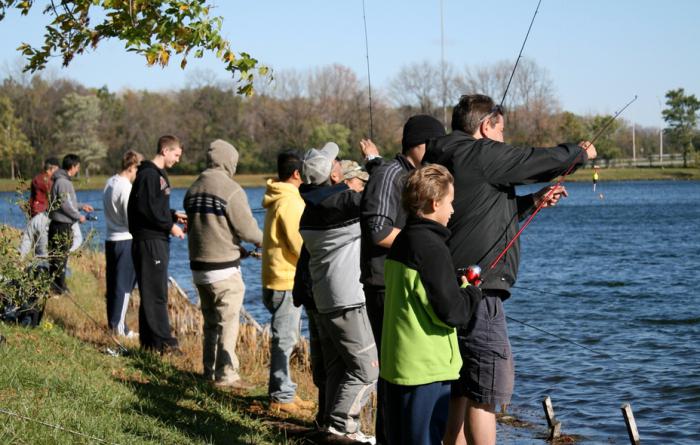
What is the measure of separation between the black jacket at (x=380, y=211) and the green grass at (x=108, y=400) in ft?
4.88

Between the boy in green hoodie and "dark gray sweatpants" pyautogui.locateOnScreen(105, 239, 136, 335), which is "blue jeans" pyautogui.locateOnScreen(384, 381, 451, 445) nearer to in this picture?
the boy in green hoodie

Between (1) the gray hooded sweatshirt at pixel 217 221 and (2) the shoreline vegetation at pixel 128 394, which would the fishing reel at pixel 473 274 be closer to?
(2) the shoreline vegetation at pixel 128 394

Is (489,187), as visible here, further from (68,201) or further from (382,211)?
(68,201)

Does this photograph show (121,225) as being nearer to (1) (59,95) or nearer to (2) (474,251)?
(2) (474,251)

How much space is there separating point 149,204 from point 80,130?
81.7m

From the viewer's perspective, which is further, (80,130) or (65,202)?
(80,130)

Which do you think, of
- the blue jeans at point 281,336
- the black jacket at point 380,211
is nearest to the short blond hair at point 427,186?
the black jacket at point 380,211

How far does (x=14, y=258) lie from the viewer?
6.07 metres

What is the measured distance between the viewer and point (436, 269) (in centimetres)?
425

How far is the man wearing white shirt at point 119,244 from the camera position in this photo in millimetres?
9570

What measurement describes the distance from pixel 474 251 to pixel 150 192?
4392mm

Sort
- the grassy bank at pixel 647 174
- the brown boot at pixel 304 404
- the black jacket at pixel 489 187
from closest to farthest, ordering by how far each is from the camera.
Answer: the black jacket at pixel 489 187
the brown boot at pixel 304 404
the grassy bank at pixel 647 174

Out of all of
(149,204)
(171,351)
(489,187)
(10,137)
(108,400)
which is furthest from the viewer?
(10,137)

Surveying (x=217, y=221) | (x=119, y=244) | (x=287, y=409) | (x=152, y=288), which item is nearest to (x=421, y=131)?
(x=217, y=221)
